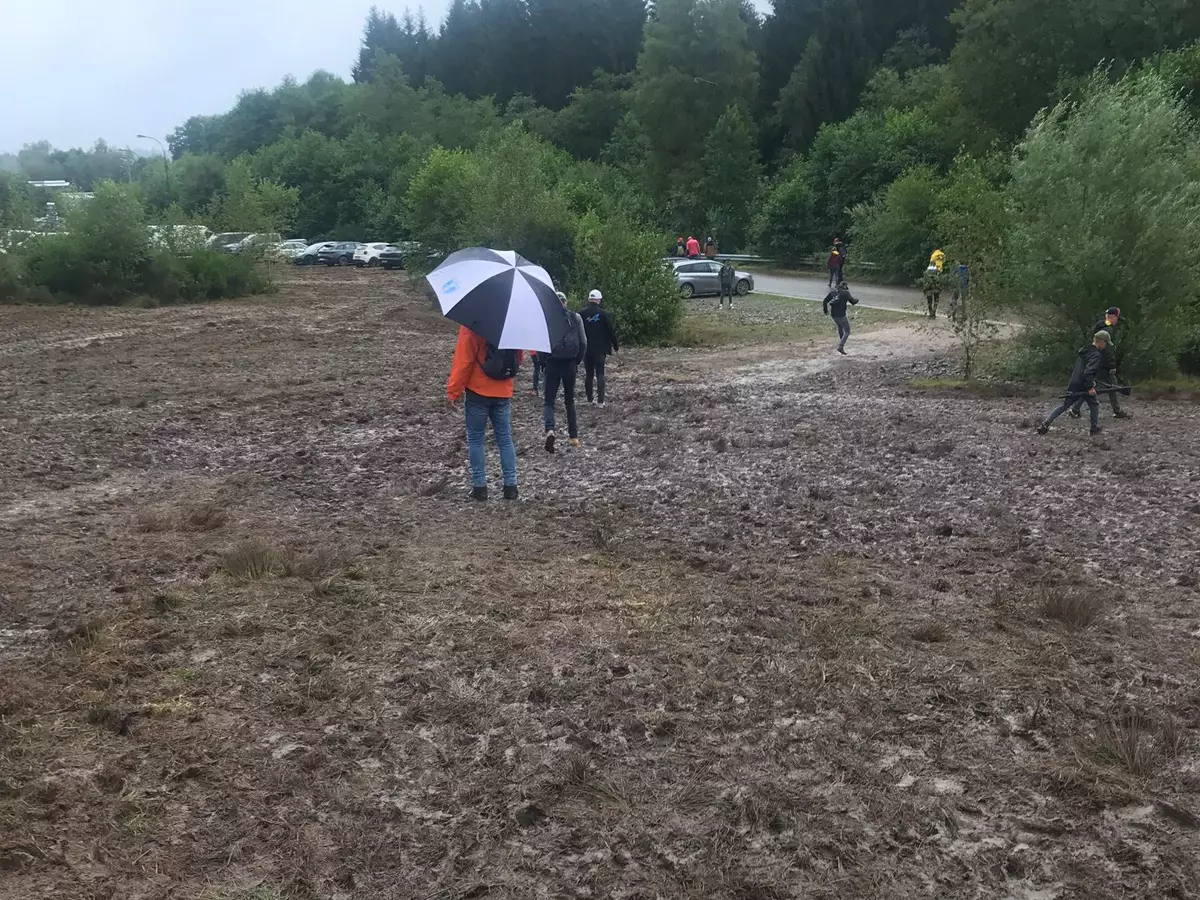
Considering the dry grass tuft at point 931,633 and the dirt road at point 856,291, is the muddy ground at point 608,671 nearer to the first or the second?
the dry grass tuft at point 931,633

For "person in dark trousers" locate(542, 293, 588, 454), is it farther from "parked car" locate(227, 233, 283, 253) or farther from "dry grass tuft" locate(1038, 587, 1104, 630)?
"parked car" locate(227, 233, 283, 253)

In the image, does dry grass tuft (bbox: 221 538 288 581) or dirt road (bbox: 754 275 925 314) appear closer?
dry grass tuft (bbox: 221 538 288 581)

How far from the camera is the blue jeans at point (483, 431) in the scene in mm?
8977

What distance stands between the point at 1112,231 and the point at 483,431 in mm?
11660

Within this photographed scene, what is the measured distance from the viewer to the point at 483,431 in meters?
9.18

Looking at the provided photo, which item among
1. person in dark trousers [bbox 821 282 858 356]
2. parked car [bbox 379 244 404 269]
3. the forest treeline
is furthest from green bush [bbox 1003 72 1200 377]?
parked car [bbox 379 244 404 269]

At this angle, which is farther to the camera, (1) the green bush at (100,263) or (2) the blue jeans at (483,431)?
(1) the green bush at (100,263)

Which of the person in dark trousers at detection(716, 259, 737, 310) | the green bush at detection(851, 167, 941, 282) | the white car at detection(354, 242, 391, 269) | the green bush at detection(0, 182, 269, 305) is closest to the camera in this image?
the person in dark trousers at detection(716, 259, 737, 310)

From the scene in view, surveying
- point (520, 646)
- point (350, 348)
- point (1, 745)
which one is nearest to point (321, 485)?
point (520, 646)

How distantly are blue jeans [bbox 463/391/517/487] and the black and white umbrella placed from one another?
788 millimetres

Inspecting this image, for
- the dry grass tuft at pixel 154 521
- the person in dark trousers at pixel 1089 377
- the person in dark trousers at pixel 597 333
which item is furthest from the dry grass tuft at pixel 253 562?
the person in dark trousers at pixel 1089 377

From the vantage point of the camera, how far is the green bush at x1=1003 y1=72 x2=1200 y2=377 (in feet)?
51.1

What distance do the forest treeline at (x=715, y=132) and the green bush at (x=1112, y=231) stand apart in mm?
93

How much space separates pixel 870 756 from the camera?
4.77 metres
